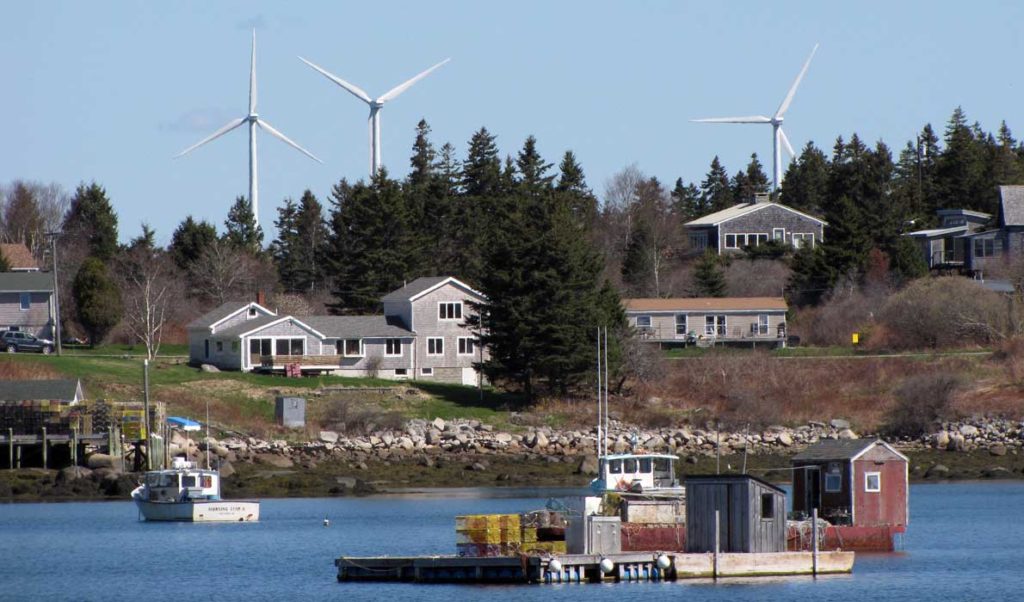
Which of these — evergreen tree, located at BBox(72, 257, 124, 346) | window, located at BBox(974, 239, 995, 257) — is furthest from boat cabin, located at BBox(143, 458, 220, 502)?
window, located at BBox(974, 239, 995, 257)

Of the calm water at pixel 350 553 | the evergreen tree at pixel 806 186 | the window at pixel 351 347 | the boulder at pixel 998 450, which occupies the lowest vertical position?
the calm water at pixel 350 553

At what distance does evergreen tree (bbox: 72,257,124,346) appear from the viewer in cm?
9825

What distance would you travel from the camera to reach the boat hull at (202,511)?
59312 mm

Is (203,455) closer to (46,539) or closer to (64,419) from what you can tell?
(64,419)

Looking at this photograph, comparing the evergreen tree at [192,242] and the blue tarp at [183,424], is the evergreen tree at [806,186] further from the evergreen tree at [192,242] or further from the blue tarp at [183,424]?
the blue tarp at [183,424]

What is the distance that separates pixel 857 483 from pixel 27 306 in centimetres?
6743

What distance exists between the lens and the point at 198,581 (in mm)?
44281

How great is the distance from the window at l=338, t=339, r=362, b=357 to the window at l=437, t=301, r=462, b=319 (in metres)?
4.61

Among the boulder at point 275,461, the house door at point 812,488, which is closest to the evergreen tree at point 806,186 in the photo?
the boulder at point 275,461

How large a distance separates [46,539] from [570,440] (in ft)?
96.5

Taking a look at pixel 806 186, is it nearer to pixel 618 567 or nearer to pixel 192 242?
pixel 192 242

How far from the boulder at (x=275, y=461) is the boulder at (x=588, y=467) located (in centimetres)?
1162

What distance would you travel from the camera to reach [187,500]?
6034 centimetres

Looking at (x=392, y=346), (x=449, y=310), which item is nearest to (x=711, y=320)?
(x=449, y=310)
